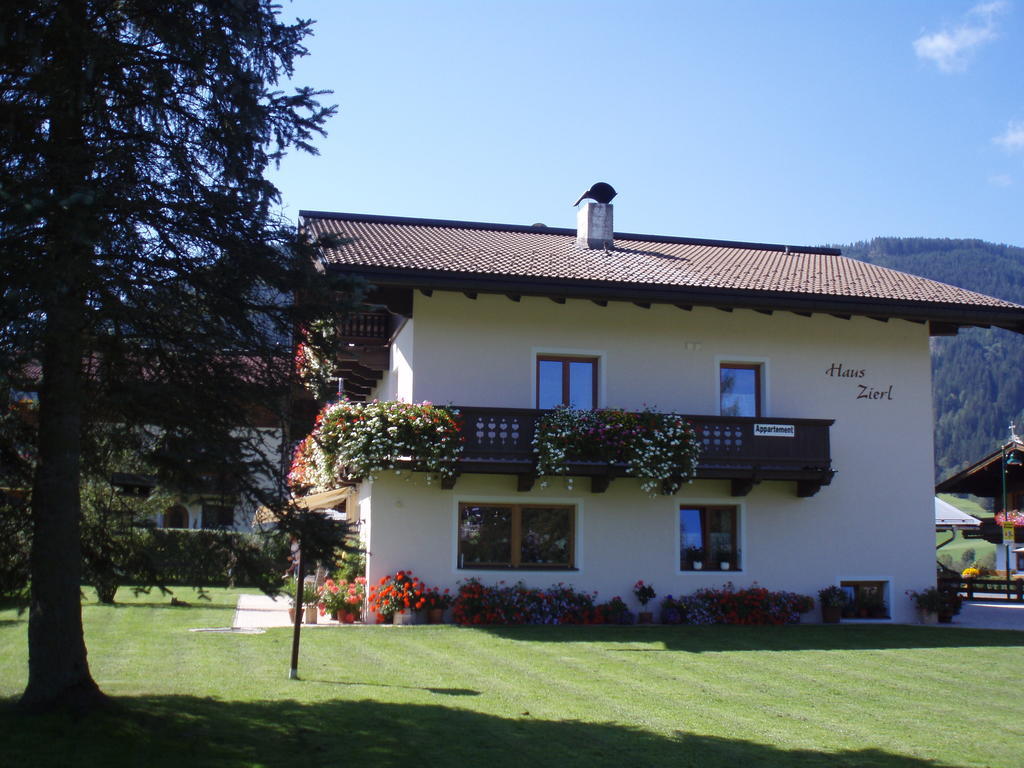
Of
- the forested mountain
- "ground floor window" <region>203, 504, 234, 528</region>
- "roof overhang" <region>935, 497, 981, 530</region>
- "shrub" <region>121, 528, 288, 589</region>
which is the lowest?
"shrub" <region>121, 528, 288, 589</region>

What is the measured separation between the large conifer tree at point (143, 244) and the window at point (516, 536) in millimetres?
10141

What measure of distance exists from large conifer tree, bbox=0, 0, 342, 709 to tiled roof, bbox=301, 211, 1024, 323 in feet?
28.5

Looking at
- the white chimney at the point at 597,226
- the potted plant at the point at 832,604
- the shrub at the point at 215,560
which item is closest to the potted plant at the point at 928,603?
the potted plant at the point at 832,604

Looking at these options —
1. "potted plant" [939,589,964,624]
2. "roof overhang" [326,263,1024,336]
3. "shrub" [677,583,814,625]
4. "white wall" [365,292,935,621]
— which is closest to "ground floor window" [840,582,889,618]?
"white wall" [365,292,935,621]

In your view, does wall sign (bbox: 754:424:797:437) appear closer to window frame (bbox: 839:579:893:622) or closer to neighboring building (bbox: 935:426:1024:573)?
window frame (bbox: 839:579:893:622)

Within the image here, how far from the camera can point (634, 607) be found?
20031mm

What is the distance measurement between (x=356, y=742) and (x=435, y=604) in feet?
33.4

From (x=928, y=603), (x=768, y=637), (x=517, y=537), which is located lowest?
(x=768, y=637)

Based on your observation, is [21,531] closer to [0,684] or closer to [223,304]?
[0,684]

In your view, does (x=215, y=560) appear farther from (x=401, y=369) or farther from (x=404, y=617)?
(x=401, y=369)

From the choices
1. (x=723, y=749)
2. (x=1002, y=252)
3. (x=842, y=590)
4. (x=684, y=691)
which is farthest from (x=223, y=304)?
(x=1002, y=252)

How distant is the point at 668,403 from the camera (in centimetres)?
2075

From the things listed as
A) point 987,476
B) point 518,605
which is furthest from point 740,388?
point 987,476

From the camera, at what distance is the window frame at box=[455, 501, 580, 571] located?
63.9 ft
